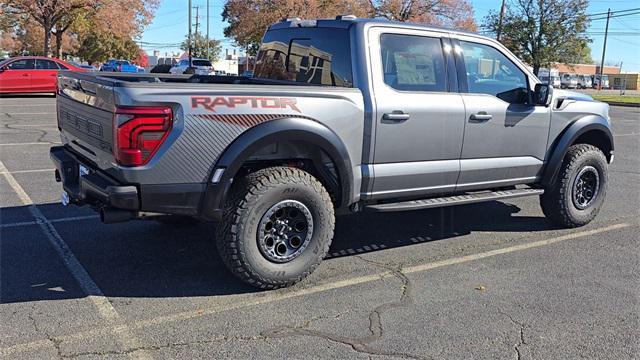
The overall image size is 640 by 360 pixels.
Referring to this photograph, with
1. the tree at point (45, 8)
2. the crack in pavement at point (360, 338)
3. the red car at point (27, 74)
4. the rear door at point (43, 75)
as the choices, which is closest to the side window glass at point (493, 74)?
the crack in pavement at point (360, 338)

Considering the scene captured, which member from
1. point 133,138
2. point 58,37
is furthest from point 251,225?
point 58,37

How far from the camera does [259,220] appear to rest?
4.11m

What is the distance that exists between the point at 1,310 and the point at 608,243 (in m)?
5.27

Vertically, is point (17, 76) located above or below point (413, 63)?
below

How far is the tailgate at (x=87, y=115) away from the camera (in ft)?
12.5

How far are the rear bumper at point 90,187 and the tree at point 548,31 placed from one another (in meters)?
38.9

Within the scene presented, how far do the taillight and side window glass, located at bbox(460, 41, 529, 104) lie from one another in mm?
2848

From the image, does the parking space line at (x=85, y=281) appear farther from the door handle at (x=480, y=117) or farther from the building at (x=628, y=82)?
the building at (x=628, y=82)

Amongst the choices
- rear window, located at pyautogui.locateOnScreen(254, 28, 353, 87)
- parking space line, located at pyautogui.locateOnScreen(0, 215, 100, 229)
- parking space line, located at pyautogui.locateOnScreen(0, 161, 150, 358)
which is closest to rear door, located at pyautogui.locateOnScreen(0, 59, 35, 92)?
parking space line, located at pyautogui.locateOnScreen(0, 161, 150, 358)

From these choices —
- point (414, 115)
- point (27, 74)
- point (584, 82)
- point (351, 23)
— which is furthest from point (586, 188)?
point (584, 82)

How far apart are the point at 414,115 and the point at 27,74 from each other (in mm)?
19811

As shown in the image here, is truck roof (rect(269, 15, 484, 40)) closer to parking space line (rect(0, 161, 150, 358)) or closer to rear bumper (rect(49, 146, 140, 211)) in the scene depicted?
rear bumper (rect(49, 146, 140, 211))

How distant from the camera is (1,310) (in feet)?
12.4

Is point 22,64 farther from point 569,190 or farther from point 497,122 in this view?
point 569,190
